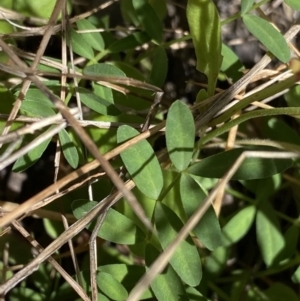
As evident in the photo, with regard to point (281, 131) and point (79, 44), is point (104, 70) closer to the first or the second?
point (79, 44)

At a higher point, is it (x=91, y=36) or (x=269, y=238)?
(x=91, y=36)

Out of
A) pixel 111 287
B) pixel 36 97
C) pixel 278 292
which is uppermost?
pixel 36 97

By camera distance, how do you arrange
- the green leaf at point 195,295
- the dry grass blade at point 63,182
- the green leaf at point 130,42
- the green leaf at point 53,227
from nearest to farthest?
the dry grass blade at point 63,182, the green leaf at point 195,295, the green leaf at point 130,42, the green leaf at point 53,227

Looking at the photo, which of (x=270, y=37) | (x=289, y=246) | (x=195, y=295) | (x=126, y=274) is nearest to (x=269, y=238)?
(x=289, y=246)

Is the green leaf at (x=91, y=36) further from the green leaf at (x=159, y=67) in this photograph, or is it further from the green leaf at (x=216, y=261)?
the green leaf at (x=216, y=261)

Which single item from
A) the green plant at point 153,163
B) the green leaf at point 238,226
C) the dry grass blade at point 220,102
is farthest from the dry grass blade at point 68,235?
the green leaf at point 238,226

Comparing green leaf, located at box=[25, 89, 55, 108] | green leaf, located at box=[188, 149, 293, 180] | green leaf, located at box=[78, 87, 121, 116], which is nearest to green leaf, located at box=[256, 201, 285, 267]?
green leaf, located at box=[188, 149, 293, 180]

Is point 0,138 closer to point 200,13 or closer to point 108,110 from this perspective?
point 108,110
